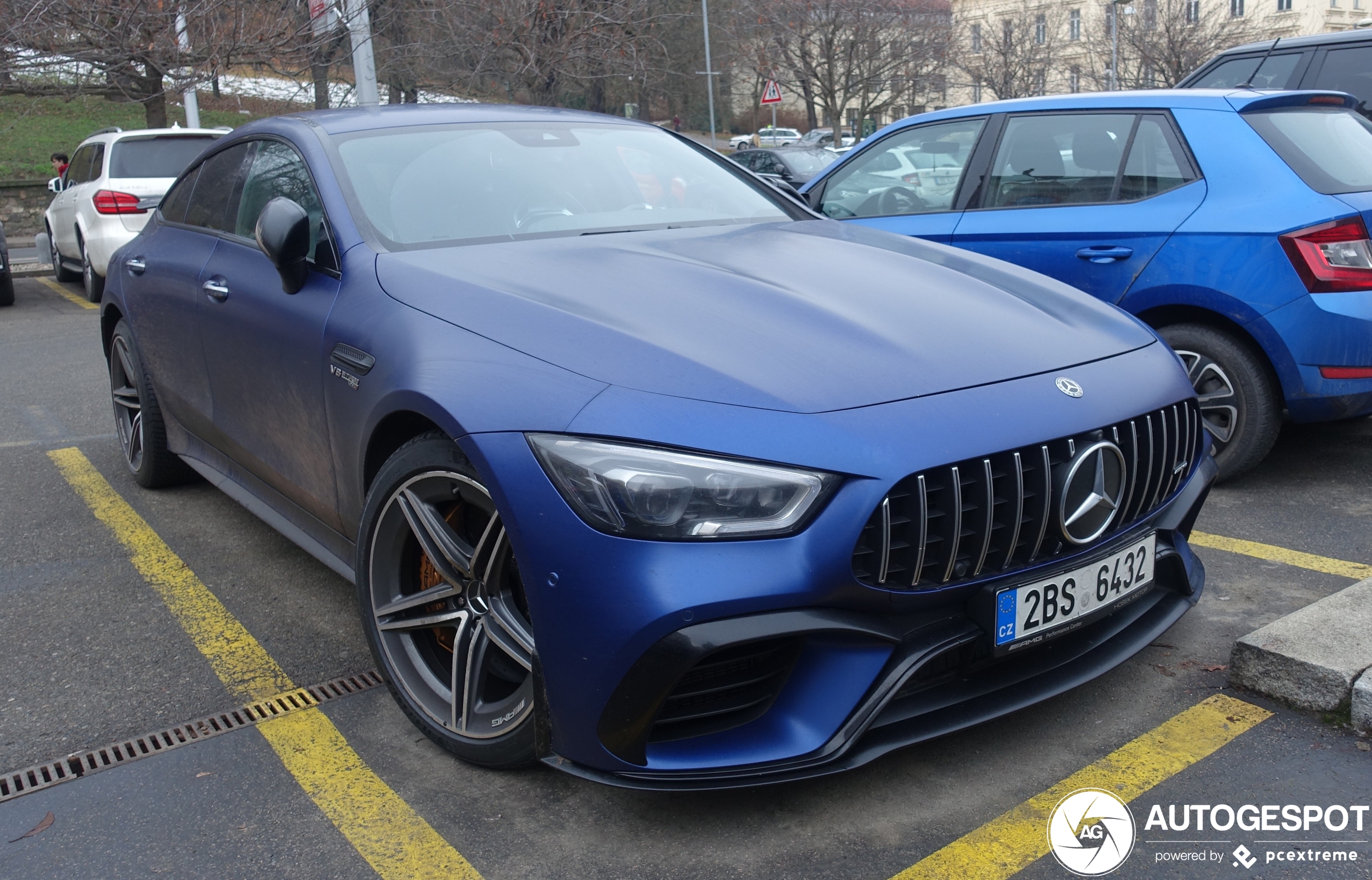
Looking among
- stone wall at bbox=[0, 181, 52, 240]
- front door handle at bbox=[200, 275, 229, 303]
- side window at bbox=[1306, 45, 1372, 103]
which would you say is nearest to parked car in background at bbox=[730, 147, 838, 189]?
side window at bbox=[1306, 45, 1372, 103]

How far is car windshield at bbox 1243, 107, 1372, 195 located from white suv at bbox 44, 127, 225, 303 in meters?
9.23

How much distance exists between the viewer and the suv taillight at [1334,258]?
4.09m

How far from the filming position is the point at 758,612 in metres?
2.04

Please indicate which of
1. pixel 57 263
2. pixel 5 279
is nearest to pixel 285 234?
pixel 5 279

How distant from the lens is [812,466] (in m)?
2.07

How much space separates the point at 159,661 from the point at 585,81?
18.7m

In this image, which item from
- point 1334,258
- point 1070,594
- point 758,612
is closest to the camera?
point 758,612

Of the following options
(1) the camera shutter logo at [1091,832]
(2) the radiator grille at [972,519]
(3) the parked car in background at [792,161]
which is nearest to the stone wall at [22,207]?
(3) the parked car in background at [792,161]

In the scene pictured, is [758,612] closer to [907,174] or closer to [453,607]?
[453,607]

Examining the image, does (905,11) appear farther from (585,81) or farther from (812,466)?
(812,466)

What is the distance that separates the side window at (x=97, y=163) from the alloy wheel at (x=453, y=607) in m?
10.0

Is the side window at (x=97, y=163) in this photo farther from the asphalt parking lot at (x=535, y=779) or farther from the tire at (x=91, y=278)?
the asphalt parking lot at (x=535, y=779)

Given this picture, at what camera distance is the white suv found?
1075 centimetres

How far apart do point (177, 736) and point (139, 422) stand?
94.1 inches
